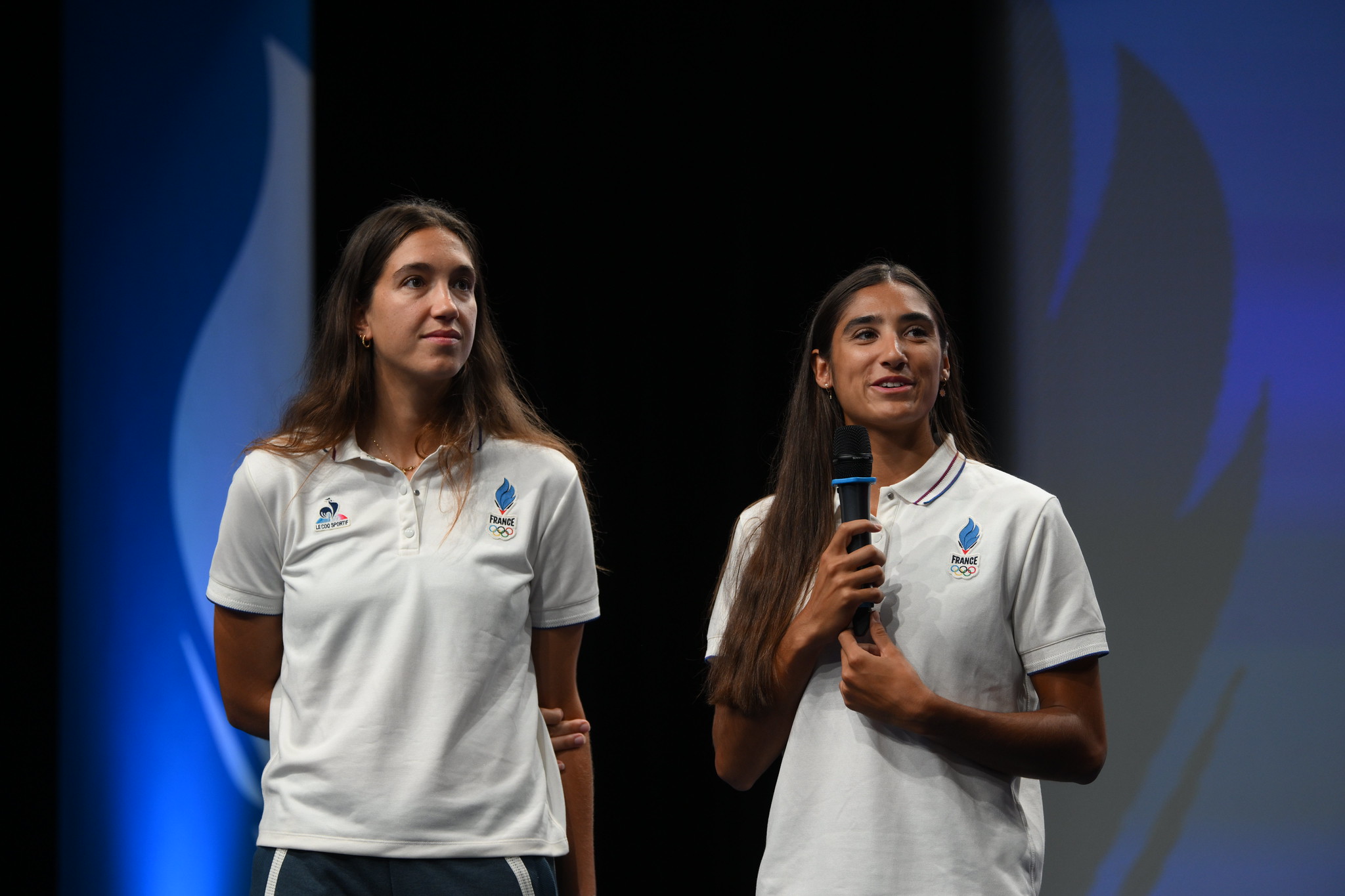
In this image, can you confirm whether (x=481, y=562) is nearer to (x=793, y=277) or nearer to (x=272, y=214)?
(x=793, y=277)

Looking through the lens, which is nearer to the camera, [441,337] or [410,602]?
[410,602]

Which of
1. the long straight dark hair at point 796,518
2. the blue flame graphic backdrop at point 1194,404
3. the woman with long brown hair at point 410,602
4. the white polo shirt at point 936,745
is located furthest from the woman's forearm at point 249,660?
the blue flame graphic backdrop at point 1194,404

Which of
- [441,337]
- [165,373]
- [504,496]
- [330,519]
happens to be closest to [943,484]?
[504,496]

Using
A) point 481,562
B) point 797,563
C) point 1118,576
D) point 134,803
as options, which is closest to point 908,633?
point 797,563

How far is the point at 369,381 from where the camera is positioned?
178 cm

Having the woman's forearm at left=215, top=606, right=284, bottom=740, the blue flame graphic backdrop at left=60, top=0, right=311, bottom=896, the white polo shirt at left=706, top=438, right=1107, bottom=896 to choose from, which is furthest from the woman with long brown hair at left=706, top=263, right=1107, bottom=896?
the blue flame graphic backdrop at left=60, top=0, right=311, bottom=896

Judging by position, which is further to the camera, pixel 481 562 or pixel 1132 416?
pixel 1132 416

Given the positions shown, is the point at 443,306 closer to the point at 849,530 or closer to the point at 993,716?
the point at 849,530

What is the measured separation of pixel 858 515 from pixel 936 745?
32cm

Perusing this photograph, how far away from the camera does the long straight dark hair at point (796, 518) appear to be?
5.41ft

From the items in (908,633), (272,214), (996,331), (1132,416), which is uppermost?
(272,214)

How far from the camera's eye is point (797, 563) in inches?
67.3

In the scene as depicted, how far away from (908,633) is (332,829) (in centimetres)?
79

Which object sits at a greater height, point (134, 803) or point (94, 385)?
point (94, 385)
